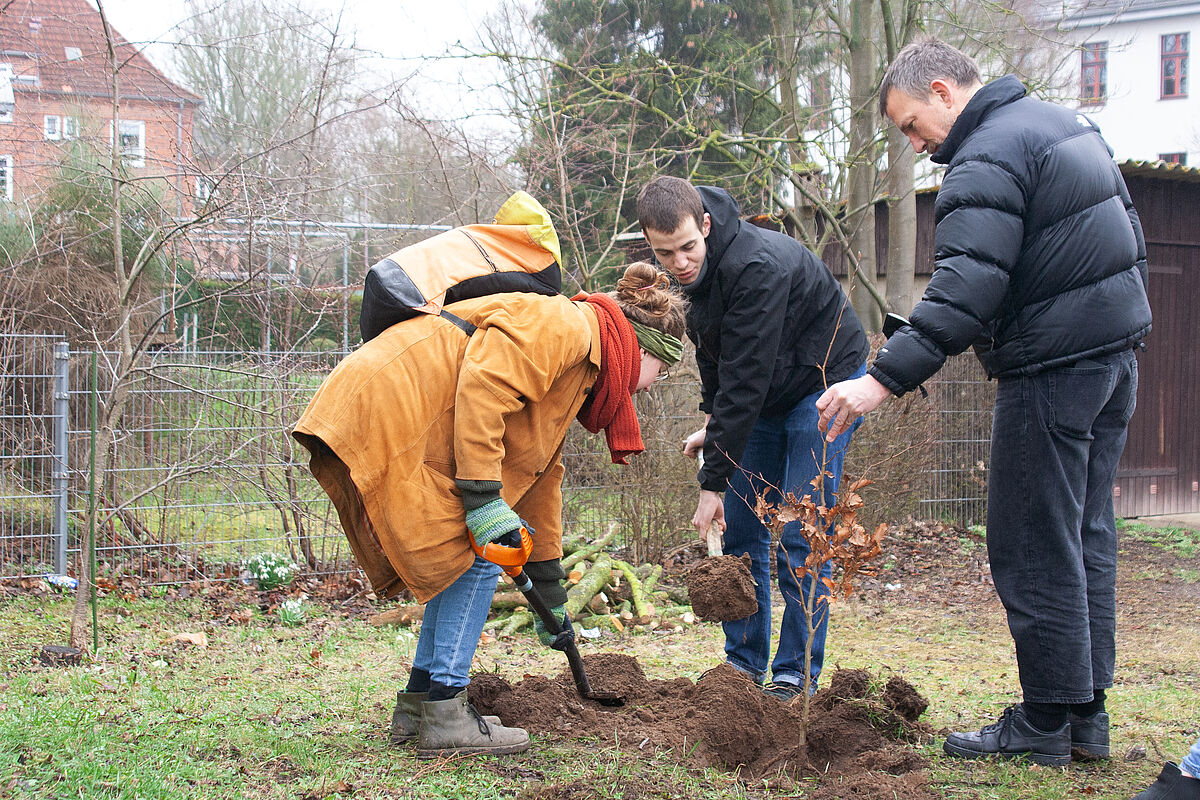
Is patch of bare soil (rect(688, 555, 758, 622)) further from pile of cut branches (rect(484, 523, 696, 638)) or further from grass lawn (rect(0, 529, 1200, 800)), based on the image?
pile of cut branches (rect(484, 523, 696, 638))

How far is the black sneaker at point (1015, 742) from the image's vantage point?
279cm

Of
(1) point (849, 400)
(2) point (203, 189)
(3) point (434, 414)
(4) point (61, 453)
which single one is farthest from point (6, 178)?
(1) point (849, 400)

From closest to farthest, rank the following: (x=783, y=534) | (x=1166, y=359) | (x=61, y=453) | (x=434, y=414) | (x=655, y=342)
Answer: (x=434, y=414), (x=655, y=342), (x=783, y=534), (x=61, y=453), (x=1166, y=359)

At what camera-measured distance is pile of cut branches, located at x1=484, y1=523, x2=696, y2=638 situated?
580 centimetres

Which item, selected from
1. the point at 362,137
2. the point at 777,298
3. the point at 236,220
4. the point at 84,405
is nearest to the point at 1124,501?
the point at 777,298

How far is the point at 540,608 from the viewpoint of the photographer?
321 centimetres

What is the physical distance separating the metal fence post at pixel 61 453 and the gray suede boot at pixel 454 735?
179 inches

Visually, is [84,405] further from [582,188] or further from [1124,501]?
[1124,501]

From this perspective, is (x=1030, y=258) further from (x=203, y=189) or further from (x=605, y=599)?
(x=203, y=189)

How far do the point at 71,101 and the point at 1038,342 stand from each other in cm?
762

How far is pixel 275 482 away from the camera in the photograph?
648 cm

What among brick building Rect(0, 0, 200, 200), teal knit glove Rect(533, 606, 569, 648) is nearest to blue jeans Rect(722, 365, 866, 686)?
teal knit glove Rect(533, 606, 569, 648)

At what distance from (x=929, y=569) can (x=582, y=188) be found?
7155 millimetres

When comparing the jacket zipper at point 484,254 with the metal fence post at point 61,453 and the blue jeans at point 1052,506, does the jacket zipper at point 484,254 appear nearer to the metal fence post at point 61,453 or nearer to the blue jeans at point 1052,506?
the blue jeans at point 1052,506
